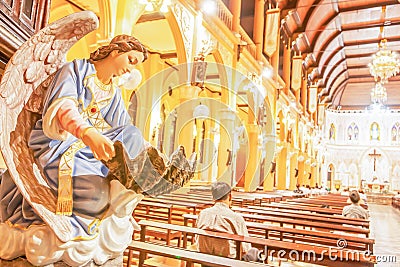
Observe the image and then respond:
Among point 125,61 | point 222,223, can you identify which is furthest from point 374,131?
point 125,61

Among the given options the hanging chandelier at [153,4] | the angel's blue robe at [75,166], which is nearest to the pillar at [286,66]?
the hanging chandelier at [153,4]

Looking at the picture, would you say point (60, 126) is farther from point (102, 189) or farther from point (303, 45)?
point (303, 45)

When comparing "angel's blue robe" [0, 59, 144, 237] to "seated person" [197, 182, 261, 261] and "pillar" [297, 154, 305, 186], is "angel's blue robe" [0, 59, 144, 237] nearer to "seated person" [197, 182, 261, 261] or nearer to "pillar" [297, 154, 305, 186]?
"seated person" [197, 182, 261, 261]

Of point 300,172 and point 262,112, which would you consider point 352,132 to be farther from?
point 262,112

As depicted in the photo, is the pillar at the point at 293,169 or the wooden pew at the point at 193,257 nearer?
the wooden pew at the point at 193,257

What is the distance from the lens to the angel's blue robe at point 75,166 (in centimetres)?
140

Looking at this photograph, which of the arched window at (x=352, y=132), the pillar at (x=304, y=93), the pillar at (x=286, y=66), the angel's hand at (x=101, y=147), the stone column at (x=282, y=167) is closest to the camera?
the angel's hand at (x=101, y=147)

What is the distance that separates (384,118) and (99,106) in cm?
3646

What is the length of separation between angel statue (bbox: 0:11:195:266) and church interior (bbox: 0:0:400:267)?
0.30 ft

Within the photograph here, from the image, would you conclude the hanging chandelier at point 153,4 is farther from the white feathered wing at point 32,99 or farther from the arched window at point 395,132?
the arched window at point 395,132

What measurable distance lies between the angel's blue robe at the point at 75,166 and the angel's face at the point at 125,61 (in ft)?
0.43

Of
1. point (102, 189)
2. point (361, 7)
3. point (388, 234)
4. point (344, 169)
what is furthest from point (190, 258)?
point (344, 169)

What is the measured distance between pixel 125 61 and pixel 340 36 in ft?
81.0

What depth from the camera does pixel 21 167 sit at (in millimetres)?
1432
